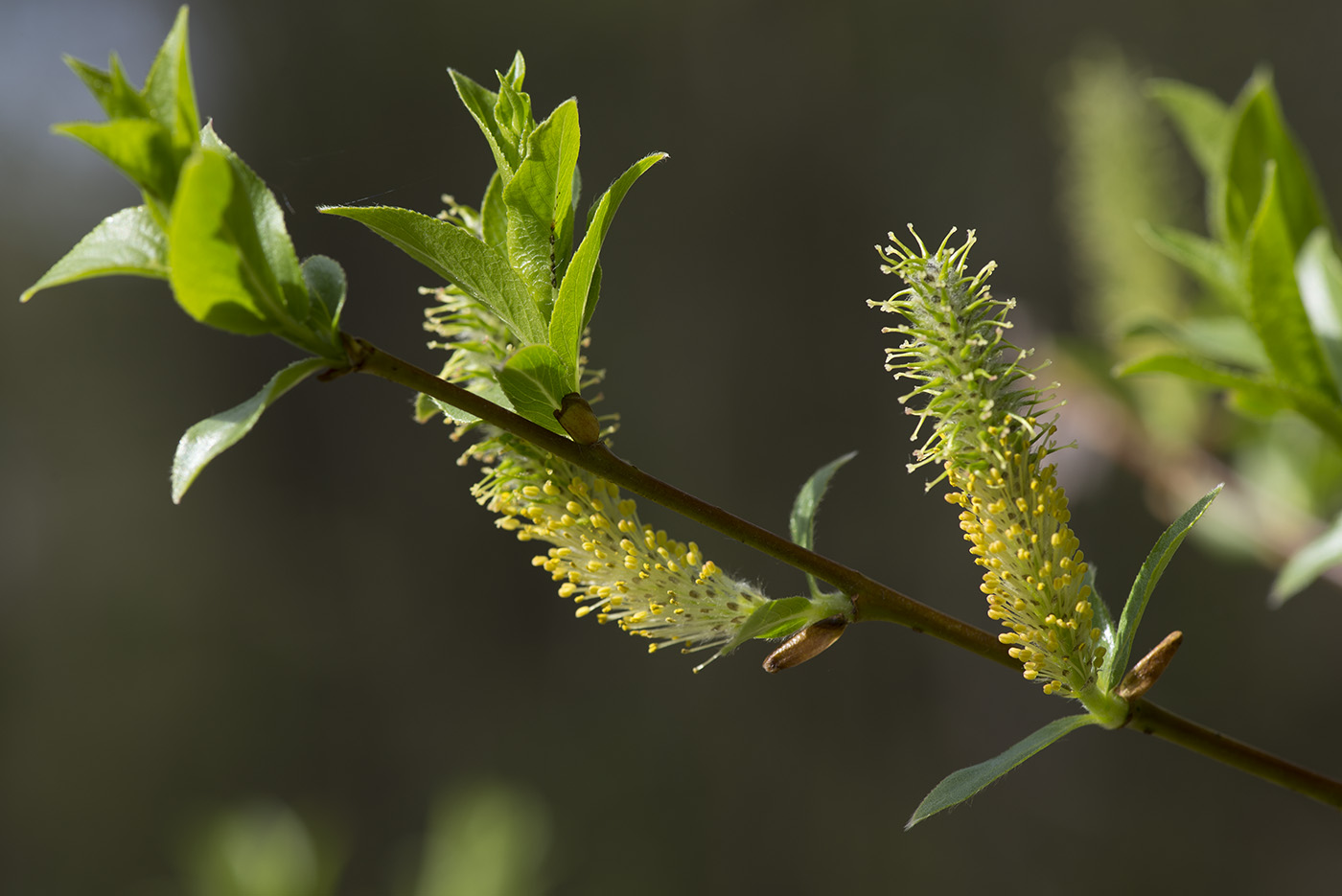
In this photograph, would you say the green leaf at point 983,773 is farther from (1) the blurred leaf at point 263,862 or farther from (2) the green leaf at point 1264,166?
(1) the blurred leaf at point 263,862

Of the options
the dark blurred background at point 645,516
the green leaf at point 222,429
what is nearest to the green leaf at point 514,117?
the green leaf at point 222,429

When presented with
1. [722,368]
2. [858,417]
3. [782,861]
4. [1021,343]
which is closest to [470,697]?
[782,861]

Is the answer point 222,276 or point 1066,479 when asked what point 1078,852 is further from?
point 222,276

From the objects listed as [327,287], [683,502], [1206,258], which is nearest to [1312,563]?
[1206,258]

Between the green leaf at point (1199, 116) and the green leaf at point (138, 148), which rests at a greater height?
the green leaf at point (138, 148)

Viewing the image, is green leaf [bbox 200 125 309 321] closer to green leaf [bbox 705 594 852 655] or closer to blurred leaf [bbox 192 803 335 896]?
green leaf [bbox 705 594 852 655]

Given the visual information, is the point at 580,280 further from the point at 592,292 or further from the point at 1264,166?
the point at 1264,166
